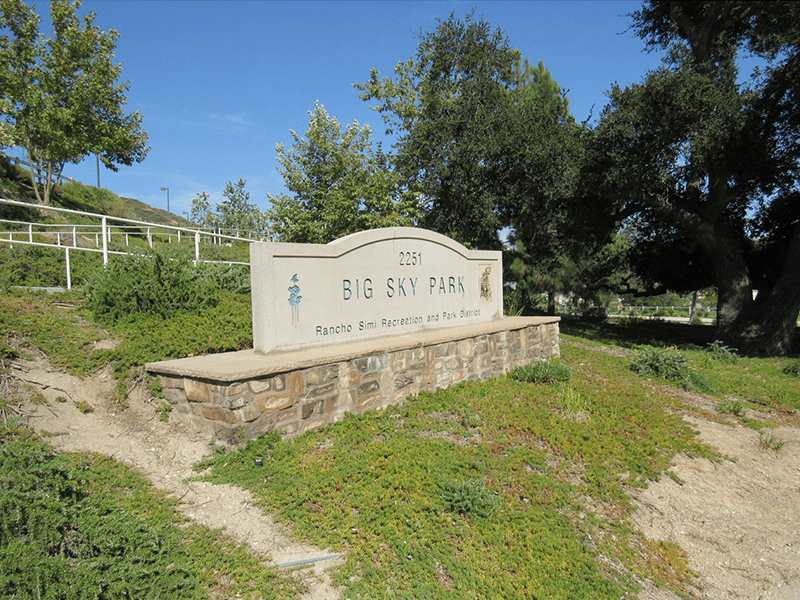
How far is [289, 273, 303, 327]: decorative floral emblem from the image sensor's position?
4961 millimetres

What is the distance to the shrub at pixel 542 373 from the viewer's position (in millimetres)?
6734

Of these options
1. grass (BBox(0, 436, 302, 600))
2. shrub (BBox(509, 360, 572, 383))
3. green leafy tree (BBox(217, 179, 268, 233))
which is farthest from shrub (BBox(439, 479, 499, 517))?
green leafy tree (BBox(217, 179, 268, 233))

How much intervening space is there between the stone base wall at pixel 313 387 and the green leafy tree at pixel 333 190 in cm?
767

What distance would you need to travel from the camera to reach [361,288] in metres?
5.67

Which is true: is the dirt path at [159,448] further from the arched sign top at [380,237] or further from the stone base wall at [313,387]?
the arched sign top at [380,237]

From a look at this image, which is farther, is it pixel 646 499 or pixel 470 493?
pixel 646 499

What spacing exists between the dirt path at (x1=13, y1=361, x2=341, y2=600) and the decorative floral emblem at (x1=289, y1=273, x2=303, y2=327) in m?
1.43

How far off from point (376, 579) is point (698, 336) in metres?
15.4

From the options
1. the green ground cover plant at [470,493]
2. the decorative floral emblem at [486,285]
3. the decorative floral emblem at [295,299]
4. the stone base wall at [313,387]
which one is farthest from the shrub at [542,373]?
the decorative floral emblem at [295,299]

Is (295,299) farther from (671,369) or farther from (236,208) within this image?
(236,208)

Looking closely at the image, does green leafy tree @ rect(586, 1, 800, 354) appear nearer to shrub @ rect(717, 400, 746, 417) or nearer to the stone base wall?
shrub @ rect(717, 400, 746, 417)

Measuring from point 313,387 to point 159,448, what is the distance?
138 centimetres

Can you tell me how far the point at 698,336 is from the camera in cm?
1491

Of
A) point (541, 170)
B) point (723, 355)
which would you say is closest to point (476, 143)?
point (541, 170)
